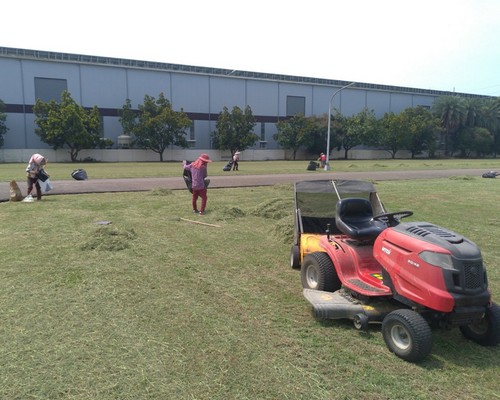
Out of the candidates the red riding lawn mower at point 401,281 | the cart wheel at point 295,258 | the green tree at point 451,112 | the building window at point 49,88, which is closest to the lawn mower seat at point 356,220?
the red riding lawn mower at point 401,281

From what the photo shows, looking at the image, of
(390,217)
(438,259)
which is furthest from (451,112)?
(438,259)

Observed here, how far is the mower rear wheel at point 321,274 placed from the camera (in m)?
4.55

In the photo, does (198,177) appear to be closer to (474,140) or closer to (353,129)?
(353,129)

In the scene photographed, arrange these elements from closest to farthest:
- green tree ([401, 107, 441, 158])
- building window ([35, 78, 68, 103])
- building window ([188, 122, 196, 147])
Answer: building window ([35, 78, 68, 103]) → building window ([188, 122, 196, 147]) → green tree ([401, 107, 441, 158])

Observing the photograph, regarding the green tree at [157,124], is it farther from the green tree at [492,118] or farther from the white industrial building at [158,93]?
the green tree at [492,118]

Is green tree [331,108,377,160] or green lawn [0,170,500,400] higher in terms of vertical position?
green tree [331,108,377,160]

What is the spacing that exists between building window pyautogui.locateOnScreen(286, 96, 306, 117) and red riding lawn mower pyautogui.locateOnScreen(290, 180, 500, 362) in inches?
2428

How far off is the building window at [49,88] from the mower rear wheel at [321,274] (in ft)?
172

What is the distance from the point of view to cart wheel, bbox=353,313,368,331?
3.87m

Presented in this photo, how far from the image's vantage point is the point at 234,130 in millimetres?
57000

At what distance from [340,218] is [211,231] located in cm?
432

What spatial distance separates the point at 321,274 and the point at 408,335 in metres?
1.33

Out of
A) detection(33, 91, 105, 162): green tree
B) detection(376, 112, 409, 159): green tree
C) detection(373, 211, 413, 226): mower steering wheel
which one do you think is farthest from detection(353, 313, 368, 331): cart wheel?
detection(376, 112, 409, 159): green tree

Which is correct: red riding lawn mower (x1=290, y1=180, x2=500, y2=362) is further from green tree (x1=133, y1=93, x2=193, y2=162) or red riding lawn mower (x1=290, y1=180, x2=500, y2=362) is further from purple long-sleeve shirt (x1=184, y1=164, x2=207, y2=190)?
green tree (x1=133, y1=93, x2=193, y2=162)
